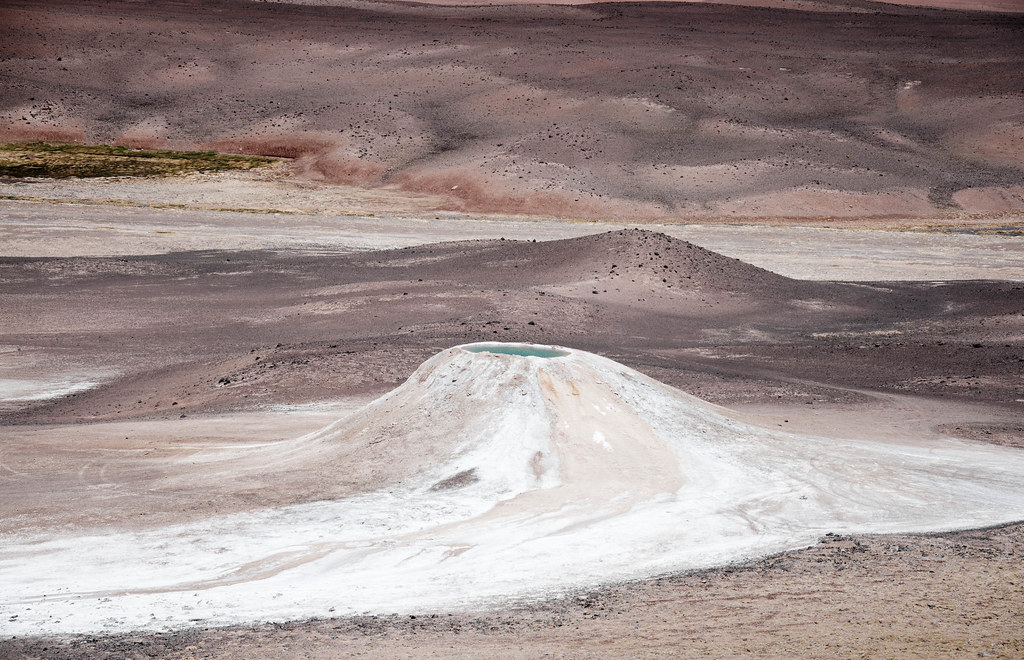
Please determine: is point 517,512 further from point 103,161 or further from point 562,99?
point 562,99

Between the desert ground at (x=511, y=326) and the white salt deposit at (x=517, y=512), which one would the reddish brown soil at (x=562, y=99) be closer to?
the desert ground at (x=511, y=326)

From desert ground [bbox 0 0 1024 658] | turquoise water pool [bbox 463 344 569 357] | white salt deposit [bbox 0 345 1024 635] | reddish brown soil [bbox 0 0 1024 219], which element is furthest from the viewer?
reddish brown soil [bbox 0 0 1024 219]

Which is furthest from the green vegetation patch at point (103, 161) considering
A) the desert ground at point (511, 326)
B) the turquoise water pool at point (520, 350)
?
the turquoise water pool at point (520, 350)

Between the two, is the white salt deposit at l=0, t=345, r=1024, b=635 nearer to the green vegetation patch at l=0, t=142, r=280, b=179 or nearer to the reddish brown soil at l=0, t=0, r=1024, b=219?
the reddish brown soil at l=0, t=0, r=1024, b=219

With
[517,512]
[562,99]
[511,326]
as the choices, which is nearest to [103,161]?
[562,99]

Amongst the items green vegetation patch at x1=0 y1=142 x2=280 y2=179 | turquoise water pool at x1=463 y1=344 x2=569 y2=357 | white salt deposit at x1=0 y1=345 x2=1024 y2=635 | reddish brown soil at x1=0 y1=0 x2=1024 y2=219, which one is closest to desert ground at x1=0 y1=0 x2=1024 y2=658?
white salt deposit at x1=0 y1=345 x2=1024 y2=635

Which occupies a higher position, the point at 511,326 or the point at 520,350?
the point at 520,350

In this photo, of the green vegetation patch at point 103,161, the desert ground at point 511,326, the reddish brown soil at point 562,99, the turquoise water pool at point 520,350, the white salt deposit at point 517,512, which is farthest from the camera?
the green vegetation patch at point 103,161
